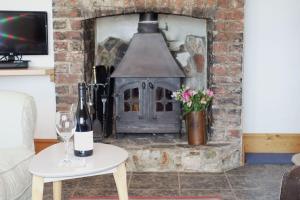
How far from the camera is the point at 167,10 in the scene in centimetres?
352

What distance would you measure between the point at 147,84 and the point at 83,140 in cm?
177

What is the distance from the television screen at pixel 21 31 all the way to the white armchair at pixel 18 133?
4.19 ft

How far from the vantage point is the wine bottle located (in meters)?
2.02

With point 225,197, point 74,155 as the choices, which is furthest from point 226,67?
point 74,155

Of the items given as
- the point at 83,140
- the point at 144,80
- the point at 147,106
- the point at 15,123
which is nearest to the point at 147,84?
the point at 144,80

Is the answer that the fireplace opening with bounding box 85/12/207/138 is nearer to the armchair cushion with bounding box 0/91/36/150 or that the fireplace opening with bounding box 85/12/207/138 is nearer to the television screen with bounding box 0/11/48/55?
the television screen with bounding box 0/11/48/55

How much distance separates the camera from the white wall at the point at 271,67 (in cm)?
376

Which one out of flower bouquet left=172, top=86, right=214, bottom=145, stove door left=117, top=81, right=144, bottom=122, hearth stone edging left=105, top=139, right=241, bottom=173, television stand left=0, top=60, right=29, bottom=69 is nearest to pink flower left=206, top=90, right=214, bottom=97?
flower bouquet left=172, top=86, right=214, bottom=145

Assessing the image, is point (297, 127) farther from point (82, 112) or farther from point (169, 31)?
point (82, 112)

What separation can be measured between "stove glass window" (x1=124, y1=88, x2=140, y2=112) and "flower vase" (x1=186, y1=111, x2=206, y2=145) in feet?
1.56

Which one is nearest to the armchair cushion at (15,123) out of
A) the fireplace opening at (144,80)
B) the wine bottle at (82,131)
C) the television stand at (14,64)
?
the wine bottle at (82,131)

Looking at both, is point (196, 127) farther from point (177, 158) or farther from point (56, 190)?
point (56, 190)

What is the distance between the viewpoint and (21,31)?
3.66m

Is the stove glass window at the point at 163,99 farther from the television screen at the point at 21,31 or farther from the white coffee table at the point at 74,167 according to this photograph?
the white coffee table at the point at 74,167
